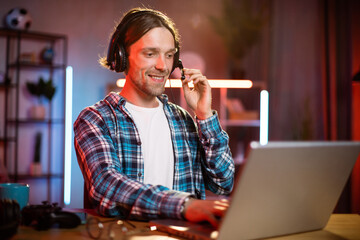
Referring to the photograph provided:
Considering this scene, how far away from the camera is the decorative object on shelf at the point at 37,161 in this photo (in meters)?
4.36

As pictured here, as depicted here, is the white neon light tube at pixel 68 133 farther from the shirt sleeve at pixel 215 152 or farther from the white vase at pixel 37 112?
the shirt sleeve at pixel 215 152

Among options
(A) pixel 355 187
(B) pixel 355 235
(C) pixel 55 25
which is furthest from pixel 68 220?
(C) pixel 55 25

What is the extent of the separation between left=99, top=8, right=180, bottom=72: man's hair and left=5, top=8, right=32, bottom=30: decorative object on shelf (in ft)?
9.70

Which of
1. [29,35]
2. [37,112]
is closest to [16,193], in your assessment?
[37,112]

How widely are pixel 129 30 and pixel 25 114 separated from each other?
323cm

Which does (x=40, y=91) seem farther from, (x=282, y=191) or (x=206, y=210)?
(x=282, y=191)

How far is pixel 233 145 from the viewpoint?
14.6ft

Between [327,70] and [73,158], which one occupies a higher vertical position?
[327,70]

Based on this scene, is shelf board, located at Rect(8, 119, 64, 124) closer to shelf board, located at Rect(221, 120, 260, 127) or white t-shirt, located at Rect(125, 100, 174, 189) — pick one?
shelf board, located at Rect(221, 120, 260, 127)

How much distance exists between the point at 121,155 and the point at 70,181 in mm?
3310

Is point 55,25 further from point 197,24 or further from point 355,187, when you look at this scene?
point 355,187

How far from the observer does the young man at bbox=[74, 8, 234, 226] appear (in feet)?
4.67

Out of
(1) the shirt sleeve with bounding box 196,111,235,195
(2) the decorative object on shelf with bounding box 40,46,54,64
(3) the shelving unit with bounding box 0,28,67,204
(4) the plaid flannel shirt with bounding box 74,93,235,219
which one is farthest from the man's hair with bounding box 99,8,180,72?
(2) the decorative object on shelf with bounding box 40,46,54,64

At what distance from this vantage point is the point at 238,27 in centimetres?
477
